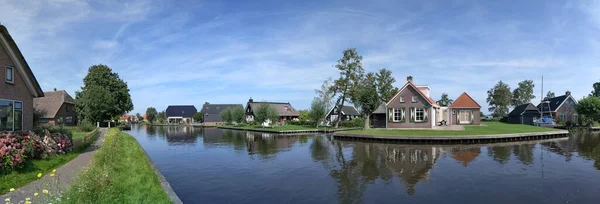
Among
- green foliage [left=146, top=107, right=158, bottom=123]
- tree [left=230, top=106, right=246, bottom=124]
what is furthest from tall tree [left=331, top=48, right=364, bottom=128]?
green foliage [left=146, top=107, right=158, bottom=123]

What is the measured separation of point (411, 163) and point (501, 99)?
81224 millimetres

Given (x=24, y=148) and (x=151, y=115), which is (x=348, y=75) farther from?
(x=151, y=115)

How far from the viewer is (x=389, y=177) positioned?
46.7ft

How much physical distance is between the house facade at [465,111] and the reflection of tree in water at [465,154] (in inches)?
988

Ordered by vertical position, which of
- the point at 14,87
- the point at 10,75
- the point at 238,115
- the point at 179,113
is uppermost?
the point at 10,75

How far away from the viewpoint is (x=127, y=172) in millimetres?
11703

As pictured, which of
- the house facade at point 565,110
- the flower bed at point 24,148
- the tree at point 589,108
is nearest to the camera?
the flower bed at point 24,148

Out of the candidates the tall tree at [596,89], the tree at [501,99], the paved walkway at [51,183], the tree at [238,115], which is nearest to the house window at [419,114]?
the paved walkway at [51,183]

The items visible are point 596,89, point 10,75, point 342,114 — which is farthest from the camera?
point 596,89

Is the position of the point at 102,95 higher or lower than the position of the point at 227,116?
higher

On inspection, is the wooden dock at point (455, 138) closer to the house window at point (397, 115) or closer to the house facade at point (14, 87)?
the house window at point (397, 115)

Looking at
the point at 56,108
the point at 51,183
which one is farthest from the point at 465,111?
the point at 56,108

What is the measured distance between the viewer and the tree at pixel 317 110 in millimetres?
52938

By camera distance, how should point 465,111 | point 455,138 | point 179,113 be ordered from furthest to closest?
point 179,113 < point 465,111 < point 455,138
